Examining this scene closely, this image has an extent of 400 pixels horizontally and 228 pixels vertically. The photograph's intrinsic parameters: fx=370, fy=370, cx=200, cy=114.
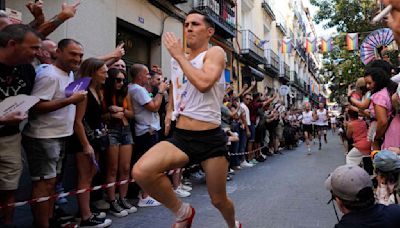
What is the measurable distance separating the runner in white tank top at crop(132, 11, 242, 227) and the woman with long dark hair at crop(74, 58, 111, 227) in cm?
132

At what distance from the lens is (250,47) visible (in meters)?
20.1

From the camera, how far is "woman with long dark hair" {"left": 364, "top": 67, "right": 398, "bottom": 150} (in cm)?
404

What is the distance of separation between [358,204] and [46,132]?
2.89 meters

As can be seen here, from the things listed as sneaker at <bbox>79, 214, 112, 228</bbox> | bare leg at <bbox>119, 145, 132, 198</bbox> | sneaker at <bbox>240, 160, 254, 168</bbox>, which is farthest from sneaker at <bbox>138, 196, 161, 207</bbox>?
sneaker at <bbox>240, 160, 254, 168</bbox>

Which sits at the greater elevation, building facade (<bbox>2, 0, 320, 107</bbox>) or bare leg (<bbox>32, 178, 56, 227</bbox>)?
building facade (<bbox>2, 0, 320, 107</bbox>)

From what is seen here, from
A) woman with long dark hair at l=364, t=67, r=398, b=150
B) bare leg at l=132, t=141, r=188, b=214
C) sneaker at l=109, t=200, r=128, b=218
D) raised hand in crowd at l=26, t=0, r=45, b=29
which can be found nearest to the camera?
bare leg at l=132, t=141, r=188, b=214

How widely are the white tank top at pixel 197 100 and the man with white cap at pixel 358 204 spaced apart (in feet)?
4.11

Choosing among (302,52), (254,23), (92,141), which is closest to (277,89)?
(254,23)

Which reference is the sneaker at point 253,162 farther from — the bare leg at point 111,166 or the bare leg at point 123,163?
the bare leg at point 111,166

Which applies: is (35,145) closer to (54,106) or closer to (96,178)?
(54,106)

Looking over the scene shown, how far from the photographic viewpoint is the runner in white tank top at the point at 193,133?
2.86 meters

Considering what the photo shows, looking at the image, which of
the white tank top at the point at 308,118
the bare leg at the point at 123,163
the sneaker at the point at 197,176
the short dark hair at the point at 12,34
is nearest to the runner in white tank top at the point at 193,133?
the short dark hair at the point at 12,34

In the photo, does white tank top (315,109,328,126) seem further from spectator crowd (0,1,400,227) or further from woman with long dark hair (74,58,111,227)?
woman with long dark hair (74,58,111,227)

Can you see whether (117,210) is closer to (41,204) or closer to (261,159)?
(41,204)
